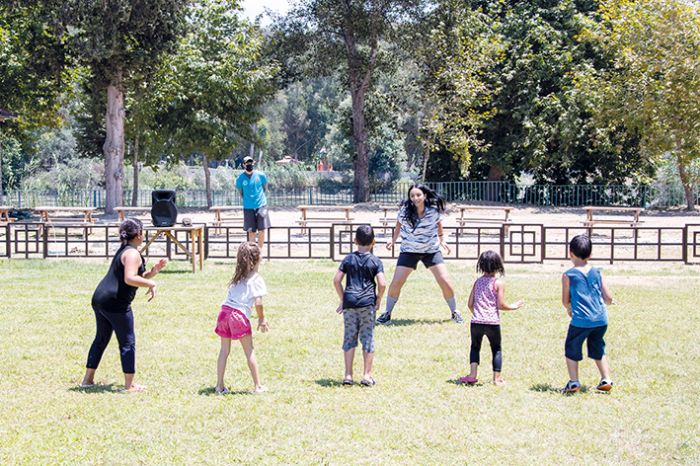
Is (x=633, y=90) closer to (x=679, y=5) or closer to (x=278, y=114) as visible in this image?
(x=679, y=5)

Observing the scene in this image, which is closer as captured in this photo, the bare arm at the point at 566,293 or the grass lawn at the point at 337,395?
the grass lawn at the point at 337,395

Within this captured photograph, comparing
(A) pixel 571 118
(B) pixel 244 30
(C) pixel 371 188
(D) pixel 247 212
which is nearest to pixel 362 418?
(D) pixel 247 212

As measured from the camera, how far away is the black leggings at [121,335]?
775 centimetres

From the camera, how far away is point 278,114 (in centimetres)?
8681

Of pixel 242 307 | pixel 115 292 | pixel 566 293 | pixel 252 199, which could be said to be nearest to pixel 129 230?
pixel 115 292

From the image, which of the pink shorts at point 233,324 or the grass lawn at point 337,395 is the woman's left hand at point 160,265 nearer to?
the pink shorts at point 233,324

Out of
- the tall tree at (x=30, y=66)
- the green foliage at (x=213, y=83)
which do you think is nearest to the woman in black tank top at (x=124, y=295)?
the tall tree at (x=30, y=66)

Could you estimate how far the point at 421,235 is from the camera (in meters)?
11.1

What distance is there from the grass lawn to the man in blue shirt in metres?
3.34

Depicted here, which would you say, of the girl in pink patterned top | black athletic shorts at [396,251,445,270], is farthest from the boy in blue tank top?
black athletic shorts at [396,251,445,270]

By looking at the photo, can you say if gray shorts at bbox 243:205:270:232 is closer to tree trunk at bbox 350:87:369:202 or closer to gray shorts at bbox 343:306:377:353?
gray shorts at bbox 343:306:377:353

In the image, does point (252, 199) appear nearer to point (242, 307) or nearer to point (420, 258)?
Result: point (420, 258)

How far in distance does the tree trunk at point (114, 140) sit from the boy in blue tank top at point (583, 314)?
2694cm

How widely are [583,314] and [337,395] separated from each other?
223cm
